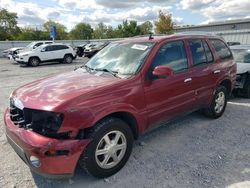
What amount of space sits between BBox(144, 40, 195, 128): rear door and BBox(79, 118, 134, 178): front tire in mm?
586

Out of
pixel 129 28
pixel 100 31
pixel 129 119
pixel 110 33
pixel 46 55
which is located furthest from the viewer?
pixel 100 31

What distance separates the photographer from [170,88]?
387 cm

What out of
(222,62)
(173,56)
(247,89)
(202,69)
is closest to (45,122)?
(173,56)

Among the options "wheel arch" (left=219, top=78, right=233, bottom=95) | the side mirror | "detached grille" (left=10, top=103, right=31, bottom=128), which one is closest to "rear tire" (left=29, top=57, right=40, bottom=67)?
"wheel arch" (left=219, top=78, right=233, bottom=95)

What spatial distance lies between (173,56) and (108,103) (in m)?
1.65

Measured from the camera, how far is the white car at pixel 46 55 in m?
17.0

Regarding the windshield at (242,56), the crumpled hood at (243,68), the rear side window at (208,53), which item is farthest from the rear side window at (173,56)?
the windshield at (242,56)

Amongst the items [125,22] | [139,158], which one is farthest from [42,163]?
[125,22]

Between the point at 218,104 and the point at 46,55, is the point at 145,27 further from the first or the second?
the point at 218,104

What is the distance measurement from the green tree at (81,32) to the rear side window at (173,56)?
9299 cm

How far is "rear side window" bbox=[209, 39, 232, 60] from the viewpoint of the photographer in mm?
5132

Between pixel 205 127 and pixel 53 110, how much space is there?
325 cm

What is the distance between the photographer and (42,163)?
2666 mm

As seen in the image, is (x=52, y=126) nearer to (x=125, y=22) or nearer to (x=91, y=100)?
(x=91, y=100)
